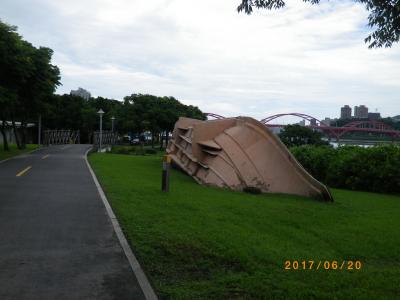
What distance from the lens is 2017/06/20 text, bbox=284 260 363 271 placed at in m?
6.23

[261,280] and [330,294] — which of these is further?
[261,280]

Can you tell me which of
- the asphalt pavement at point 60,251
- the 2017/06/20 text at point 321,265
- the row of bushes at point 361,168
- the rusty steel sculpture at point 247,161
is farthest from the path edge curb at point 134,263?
the row of bushes at point 361,168

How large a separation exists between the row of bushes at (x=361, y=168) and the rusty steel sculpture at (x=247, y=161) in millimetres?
4102

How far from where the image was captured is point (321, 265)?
642cm

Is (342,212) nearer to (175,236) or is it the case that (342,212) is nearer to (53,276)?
(175,236)

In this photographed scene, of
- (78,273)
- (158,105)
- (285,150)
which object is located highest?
(158,105)

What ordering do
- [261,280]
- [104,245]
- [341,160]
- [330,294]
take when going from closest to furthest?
[330,294]
[261,280]
[104,245]
[341,160]

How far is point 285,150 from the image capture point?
16.0 meters

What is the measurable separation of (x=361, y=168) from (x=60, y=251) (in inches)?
565

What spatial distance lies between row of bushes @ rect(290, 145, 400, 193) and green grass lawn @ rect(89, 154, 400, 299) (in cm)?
529

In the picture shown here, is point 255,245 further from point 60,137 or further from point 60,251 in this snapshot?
point 60,137

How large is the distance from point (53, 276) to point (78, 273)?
1.00 feet

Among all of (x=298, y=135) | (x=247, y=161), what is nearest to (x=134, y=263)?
(x=247, y=161)

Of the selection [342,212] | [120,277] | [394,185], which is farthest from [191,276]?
[394,185]
